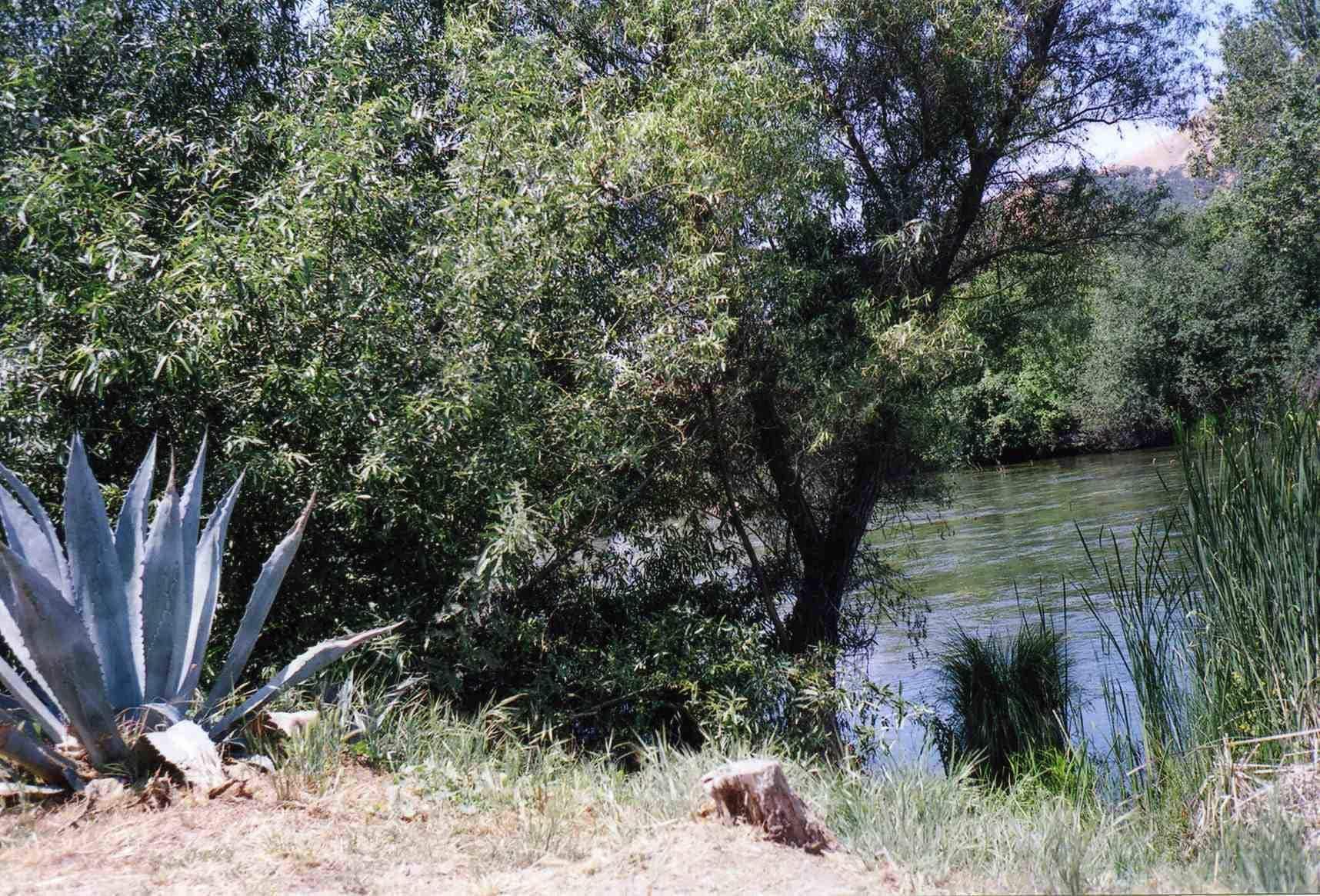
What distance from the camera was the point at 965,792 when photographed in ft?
18.1

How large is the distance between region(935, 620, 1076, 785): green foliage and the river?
26 cm

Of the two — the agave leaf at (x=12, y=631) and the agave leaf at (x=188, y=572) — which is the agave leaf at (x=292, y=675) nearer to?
the agave leaf at (x=188, y=572)

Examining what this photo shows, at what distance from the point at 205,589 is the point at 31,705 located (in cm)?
84

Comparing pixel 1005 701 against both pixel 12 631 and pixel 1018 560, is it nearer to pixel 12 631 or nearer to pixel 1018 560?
pixel 12 631

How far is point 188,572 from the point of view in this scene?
4867 mm

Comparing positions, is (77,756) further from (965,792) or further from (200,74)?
(200,74)

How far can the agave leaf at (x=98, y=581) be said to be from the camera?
4453mm

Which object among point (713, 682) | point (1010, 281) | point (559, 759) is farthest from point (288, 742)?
point (1010, 281)

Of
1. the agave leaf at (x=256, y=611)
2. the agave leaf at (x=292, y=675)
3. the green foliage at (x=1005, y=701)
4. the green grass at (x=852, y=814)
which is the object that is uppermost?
the agave leaf at (x=256, y=611)

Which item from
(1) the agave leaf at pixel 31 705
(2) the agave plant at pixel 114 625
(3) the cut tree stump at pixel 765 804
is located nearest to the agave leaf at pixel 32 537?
(2) the agave plant at pixel 114 625

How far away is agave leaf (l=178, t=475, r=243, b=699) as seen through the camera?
4680 mm

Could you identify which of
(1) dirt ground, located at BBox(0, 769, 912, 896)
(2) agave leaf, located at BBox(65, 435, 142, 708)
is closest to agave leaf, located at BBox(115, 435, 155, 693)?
(2) agave leaf, located at BBox(65, 435, 142, 708)

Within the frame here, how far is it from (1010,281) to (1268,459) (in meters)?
4.58

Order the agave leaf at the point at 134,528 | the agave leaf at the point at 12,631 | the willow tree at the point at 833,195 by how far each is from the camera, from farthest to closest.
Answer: the willow tree at the point at 833,195 → the agave leaf at the point at 134,528 → the agave leaf at the point at 12,631
